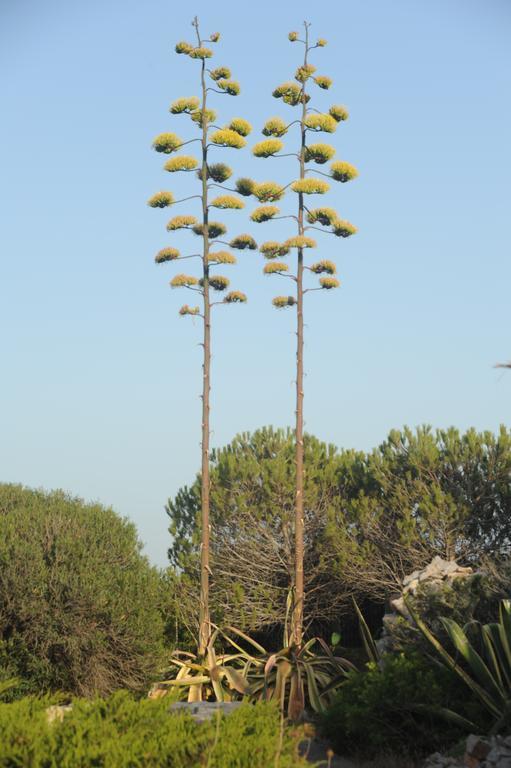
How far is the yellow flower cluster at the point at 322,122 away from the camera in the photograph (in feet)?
55.8

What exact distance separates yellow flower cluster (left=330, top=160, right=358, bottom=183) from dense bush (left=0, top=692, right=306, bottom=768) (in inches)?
447

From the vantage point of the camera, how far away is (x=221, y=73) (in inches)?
666

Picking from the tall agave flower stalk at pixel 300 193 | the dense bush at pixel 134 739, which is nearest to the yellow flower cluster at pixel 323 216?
the tall agave flower stalk at pixel 300 193

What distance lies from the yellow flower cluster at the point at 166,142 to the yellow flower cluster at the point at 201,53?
1531 mm

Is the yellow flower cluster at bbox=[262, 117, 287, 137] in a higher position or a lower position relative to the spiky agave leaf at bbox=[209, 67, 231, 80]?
lower

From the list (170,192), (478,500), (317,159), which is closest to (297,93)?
(317,159)

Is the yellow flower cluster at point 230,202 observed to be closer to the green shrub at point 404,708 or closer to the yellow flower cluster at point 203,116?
the yellow flower cluster at point 203,116

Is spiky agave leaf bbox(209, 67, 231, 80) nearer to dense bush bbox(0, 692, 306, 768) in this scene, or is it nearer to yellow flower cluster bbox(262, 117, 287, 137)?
yellow flower cluster bbox(262, 117, 287, 137)

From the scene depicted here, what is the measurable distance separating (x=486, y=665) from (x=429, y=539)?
24.1 feet

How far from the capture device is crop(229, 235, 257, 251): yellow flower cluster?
16.8m

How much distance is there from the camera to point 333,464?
66.6 ft

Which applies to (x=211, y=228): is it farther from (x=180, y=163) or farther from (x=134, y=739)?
(x=134, y=739)

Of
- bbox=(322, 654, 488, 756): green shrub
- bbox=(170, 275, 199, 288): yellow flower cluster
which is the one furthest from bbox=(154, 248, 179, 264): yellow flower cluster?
bbox=(322, 654, 488, 756): green shrub

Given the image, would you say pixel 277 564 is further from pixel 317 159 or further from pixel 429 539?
pixel 317 159
